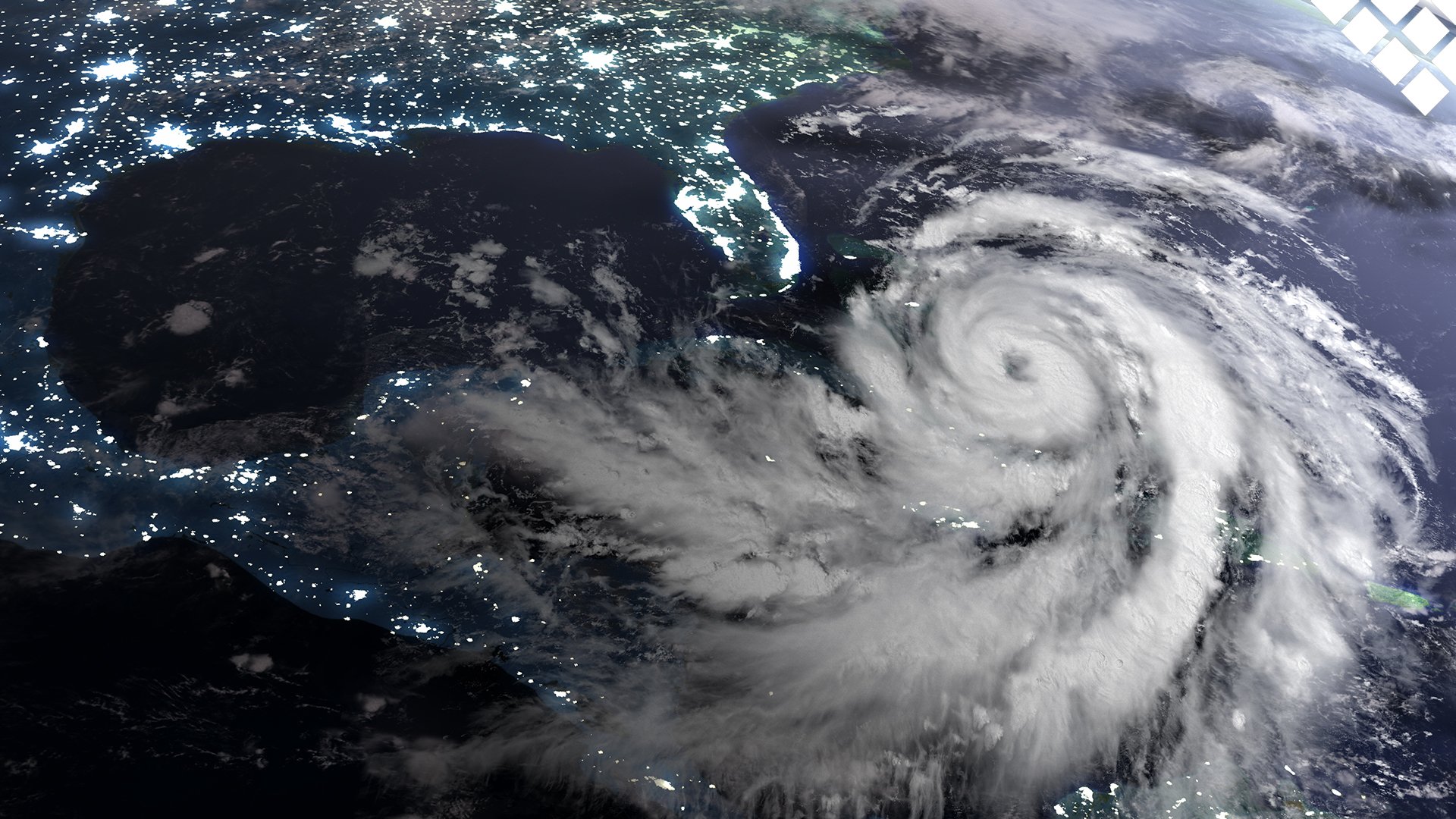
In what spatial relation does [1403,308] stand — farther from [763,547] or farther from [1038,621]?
[763,547]

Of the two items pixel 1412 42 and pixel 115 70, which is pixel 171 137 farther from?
pixel 1412 42

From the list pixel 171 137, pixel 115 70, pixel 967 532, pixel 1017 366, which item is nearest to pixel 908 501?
pixel 967 532

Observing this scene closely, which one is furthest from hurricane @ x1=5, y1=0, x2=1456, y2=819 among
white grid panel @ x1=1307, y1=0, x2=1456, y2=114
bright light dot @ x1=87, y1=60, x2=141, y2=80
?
white grid panel @ x1=1307, y1=0, x2=1456, y2=114

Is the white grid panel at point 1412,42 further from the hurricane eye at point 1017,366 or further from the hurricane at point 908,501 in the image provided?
the hurricane eye at point 1017,366

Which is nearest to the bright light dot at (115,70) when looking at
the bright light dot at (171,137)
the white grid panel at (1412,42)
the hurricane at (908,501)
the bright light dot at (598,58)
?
the bright light dot at (171,137)

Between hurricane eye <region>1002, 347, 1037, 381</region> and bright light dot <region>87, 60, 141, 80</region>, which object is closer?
hurricane eye <region>1002, 347, 1037, 381</region>

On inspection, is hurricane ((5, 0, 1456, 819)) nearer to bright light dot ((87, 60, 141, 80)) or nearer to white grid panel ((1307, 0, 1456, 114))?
bright light dot ((87, 60, 141, 80))

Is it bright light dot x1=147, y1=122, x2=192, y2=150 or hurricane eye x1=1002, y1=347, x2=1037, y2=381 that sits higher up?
hurricane eye x1=1002, y1=347, x2=1037, y2=381
